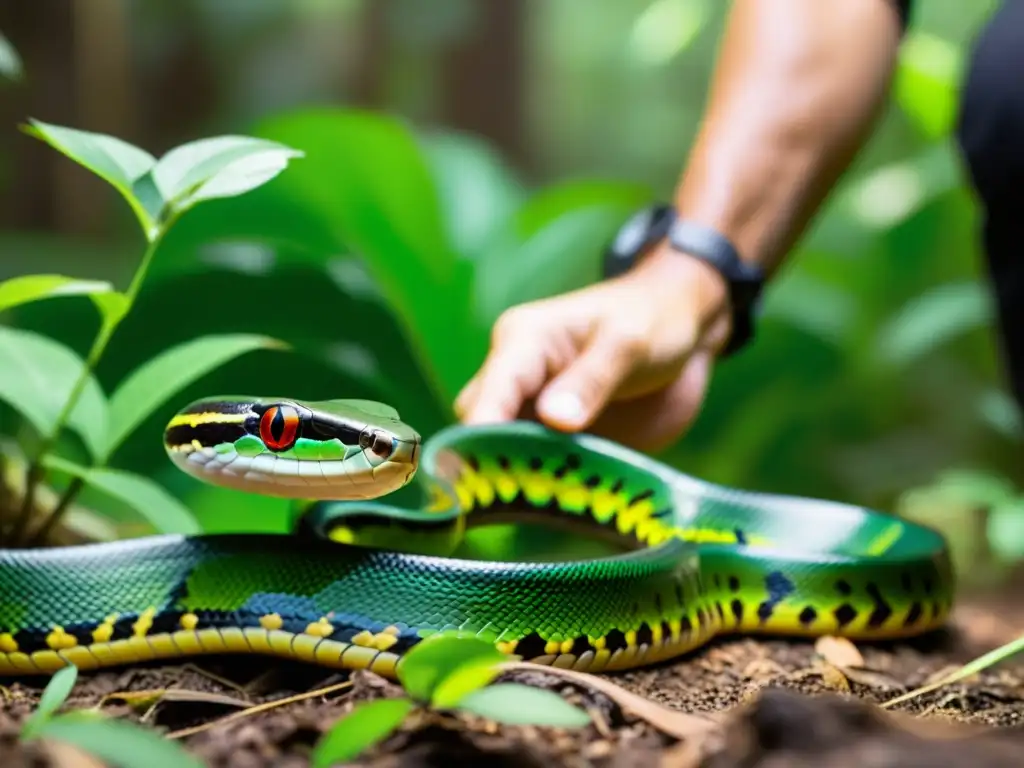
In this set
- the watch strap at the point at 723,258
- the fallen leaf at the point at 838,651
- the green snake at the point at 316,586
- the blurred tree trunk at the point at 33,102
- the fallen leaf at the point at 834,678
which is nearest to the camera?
the green snake at the point at 316,586

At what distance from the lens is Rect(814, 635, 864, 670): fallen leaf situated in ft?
6.12

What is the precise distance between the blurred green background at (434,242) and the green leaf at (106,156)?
0.98 metres

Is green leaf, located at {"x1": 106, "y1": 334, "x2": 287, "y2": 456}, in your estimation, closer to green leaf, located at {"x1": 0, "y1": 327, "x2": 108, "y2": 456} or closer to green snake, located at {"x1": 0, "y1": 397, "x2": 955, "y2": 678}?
green leaf, located at {"x1": 0, "y1": 327, "x2": 108, "y2": 456}

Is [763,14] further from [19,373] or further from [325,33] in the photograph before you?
[325,33]

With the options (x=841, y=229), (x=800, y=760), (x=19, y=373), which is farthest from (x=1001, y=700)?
(x=841, y=229)

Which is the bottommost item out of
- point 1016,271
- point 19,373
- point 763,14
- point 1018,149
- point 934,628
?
point 934,628

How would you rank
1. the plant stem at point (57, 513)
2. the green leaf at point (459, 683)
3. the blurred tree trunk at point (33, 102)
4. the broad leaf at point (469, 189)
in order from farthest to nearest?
1. the blurred tree trunk at point (33, 102)
2. the broad leaf at point (469, 189)
3. the plant stem at point (57, 513)
4. the green leaf at point (459, 683)

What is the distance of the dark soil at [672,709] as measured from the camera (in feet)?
3.36

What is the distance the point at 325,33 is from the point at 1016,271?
5515mm

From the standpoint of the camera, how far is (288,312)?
3.29m

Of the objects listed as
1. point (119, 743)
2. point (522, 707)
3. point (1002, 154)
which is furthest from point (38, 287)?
point (1002, 154)

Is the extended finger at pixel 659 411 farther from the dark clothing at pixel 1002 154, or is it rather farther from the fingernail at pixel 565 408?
the dark clothing at pixel 1002 154

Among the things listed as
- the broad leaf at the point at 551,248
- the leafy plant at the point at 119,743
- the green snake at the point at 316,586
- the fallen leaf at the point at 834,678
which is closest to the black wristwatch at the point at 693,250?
the broad leaf at the point at 551,248

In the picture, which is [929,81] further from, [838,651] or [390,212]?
[838,651]
